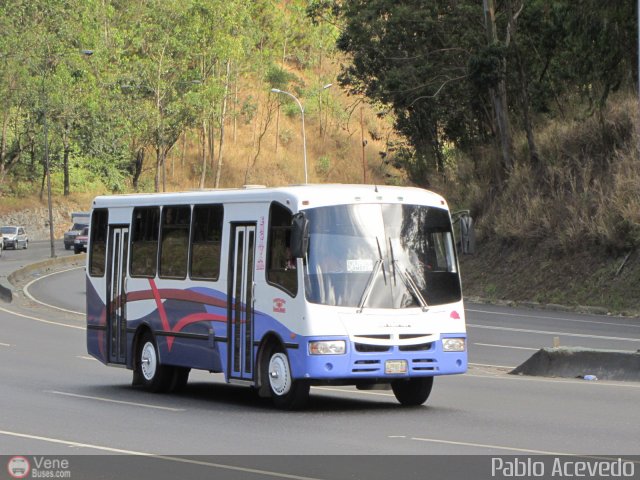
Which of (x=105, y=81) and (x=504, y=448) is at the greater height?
(x=105, y=81)

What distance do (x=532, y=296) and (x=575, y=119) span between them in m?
8.83

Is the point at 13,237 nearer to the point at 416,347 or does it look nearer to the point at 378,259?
the point at 378,259

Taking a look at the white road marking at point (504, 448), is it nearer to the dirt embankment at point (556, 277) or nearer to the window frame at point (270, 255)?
the window frame at point (270, 255)

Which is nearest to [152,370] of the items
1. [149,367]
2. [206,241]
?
[149,367]

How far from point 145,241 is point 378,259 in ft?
16.2

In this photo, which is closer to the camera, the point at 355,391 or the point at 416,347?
the point at 416,347

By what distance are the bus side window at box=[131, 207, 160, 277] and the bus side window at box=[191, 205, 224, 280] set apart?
117 centimetres

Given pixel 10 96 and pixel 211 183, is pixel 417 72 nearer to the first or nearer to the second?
pixel 10 96

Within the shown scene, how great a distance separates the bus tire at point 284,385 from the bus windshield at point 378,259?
0.90 metres

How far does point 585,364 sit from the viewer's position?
20703 mm

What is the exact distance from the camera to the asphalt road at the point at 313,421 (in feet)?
39.2
